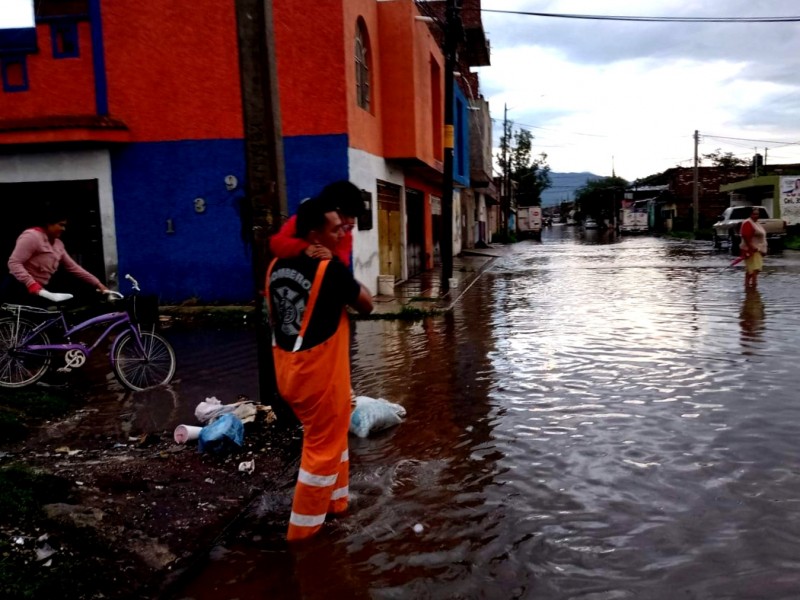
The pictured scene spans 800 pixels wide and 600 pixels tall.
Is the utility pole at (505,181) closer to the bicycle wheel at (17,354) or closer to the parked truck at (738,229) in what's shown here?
the parked truck at (738,229)

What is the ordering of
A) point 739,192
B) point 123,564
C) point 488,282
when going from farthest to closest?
point 739,192, point 488,282, point 123,564

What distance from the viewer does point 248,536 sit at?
4.08 m

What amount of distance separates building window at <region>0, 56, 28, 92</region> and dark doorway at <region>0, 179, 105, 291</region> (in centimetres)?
190

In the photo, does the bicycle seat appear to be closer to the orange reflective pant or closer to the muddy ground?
the muddy ground

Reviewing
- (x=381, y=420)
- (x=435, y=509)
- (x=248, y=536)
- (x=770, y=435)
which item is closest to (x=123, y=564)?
(x=248, y=536)

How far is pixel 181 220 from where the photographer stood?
14.3 metres

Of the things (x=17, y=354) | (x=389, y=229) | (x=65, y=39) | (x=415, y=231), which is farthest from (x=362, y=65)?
(x=17, y=354)

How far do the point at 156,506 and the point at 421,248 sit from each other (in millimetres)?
19161

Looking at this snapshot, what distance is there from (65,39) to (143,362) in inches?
378

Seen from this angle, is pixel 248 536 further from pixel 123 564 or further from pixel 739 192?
pixel 739 192

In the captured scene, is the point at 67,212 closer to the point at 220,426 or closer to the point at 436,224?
the point at 220,426

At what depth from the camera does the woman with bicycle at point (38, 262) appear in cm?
712

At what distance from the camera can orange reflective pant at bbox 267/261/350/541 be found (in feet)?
12.1

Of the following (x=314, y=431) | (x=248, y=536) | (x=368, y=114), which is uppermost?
(x=368, y=114)
